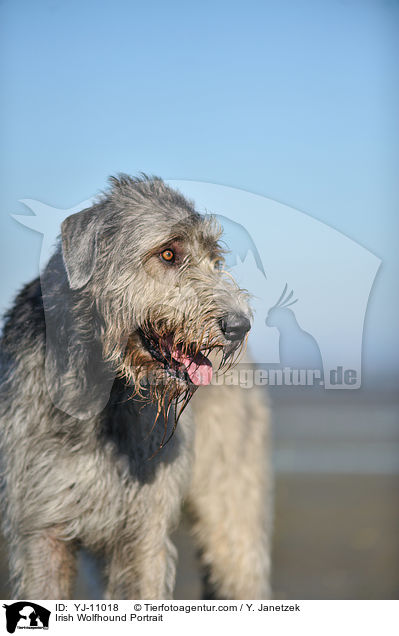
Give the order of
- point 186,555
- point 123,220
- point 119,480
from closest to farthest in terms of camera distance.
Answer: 1. point 123,220
2. point 119,480
3. point 186,555

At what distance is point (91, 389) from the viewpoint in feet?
11.5

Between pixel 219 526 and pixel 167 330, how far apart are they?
217cm

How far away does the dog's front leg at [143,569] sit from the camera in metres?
3.72

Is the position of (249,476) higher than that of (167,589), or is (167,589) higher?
(249,476)

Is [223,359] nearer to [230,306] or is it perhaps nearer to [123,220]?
[230,306]

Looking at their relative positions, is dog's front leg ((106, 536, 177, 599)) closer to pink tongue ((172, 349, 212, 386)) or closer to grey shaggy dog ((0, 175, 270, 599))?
grey shaggy dog ((0, 175, 270, 599))
